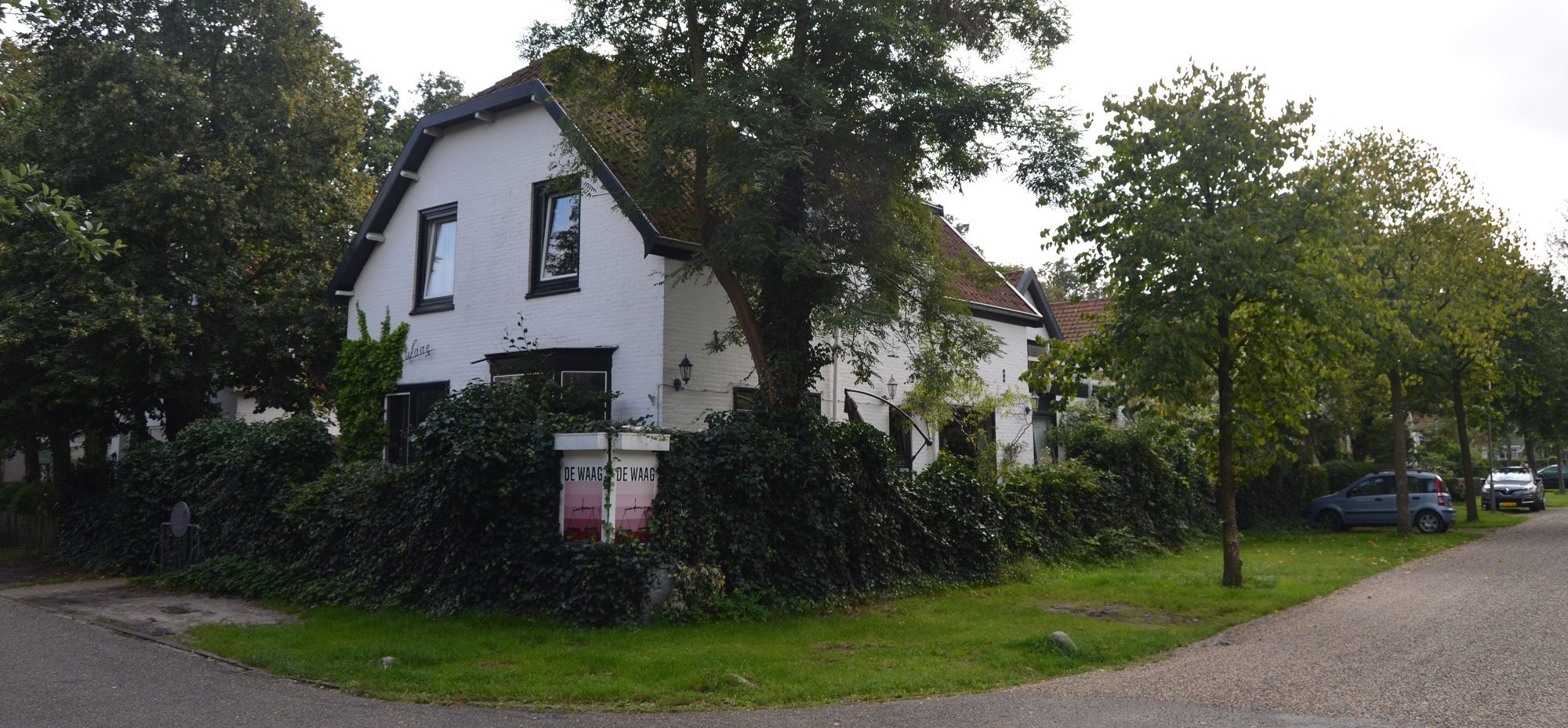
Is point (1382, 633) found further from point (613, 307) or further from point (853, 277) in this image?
point (613, 307)

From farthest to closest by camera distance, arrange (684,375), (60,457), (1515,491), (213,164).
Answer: (1515,491) < (60,457) < (213,164) < (684,375)

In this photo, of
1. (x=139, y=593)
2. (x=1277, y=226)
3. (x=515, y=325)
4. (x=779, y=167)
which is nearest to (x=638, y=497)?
(x=779, y=167)

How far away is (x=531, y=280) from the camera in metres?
17.3

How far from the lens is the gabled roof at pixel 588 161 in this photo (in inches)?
595

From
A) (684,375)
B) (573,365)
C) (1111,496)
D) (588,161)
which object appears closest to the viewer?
(588,161)

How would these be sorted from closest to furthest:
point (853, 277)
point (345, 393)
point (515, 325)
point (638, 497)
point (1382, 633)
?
point (1382, 633)
point (638, 497)
point (853, 277)
point (515, 325)
point (345, 393)

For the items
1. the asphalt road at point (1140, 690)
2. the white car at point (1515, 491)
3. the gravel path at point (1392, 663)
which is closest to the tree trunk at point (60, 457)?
the asphalt road at point (1140, 690)

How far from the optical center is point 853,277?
559 inches

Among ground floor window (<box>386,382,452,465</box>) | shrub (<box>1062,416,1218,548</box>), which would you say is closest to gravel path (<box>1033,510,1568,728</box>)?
shrub (<box>1062,416,1218,548</box>)

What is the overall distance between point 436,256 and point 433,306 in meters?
1.01

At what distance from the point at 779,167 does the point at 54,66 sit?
15.0 m

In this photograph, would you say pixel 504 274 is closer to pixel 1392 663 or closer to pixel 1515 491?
pixel 1392 663

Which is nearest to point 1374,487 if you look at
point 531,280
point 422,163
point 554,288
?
point 554,288

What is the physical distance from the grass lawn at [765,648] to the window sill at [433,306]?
701cm
